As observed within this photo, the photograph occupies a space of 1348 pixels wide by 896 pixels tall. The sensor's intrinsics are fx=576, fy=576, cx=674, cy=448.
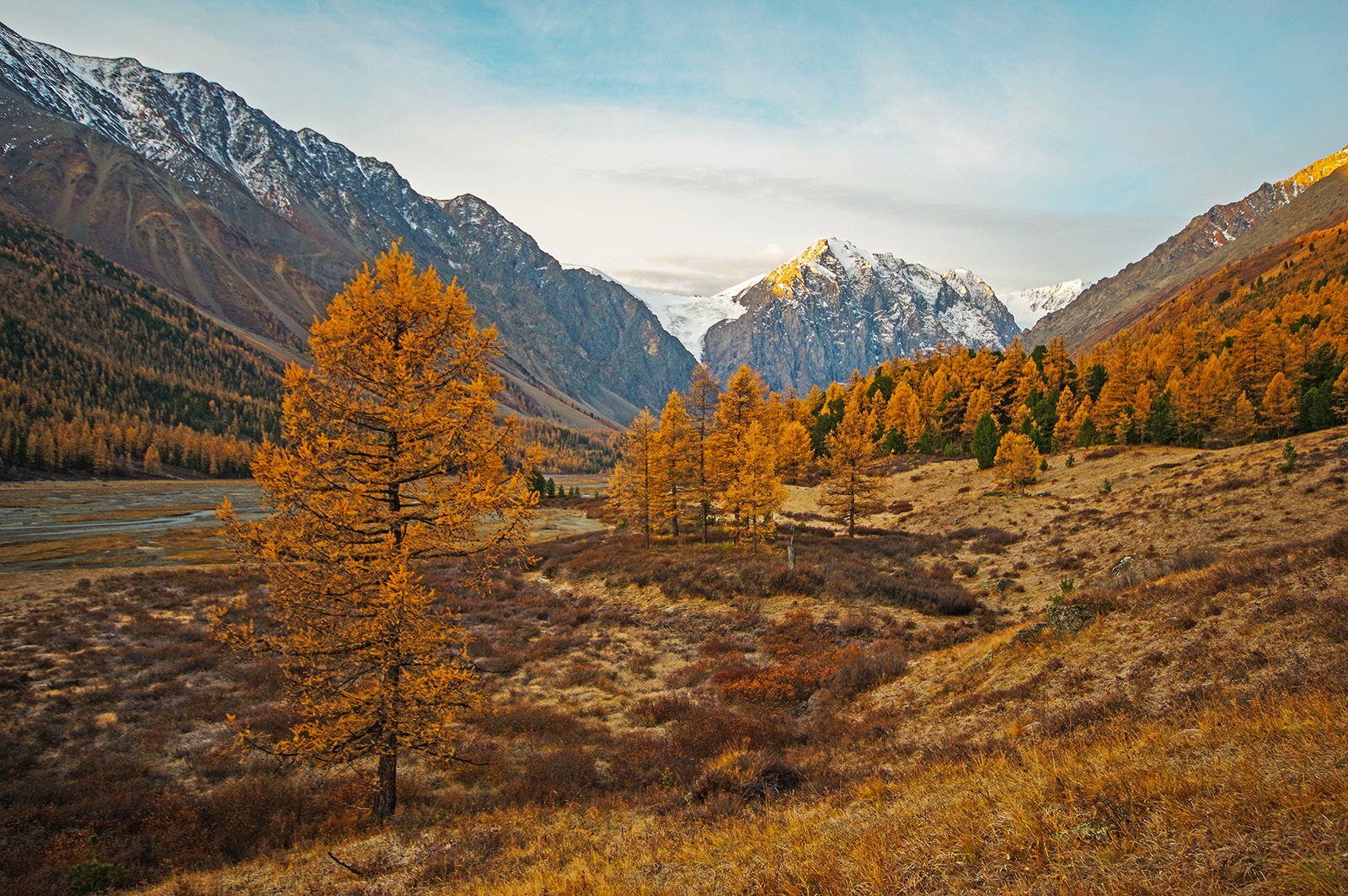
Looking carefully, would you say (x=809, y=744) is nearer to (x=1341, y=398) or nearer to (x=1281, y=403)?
(x=1281, y=403)

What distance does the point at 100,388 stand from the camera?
14250cm

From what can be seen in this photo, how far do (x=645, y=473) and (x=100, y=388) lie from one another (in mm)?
174606

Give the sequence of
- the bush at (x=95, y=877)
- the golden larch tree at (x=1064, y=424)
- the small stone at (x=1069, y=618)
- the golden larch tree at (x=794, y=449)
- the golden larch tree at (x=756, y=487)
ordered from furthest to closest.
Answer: the golden larch tree at (x=794, y=449), the golden larch tree at (x=1064, y=424), the golden larch tree at (x=756, y=487), the small stone at (x=1069, y=618), the bush at (x=95, y=877)

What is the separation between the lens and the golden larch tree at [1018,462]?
44.0 m

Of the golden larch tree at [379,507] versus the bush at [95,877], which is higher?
the golden larch tree at [379,507]

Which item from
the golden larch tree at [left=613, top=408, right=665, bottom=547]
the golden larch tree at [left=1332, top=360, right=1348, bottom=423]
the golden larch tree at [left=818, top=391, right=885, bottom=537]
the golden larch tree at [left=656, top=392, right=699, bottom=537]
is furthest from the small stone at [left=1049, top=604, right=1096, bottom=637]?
the golden larch tree at [left=1332, top=360, right=1348, bottom=423]

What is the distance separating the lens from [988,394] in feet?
215

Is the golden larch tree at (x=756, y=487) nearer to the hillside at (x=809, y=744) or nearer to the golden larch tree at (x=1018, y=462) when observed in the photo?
the hillside at (x=809, y=744)

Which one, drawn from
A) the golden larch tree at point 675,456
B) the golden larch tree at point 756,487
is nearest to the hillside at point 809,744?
the golden larch tree at point 756,487

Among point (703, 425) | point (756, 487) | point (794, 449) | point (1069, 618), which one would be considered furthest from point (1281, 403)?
point (1069, 618)

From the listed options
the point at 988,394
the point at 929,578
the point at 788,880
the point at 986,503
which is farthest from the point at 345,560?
the point at 988,394

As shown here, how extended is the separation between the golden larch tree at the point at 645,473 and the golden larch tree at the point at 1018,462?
27461 mm

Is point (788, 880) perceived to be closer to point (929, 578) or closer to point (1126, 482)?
point (929, 578)

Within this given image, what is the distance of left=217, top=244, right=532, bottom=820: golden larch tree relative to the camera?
9328 millimetres
